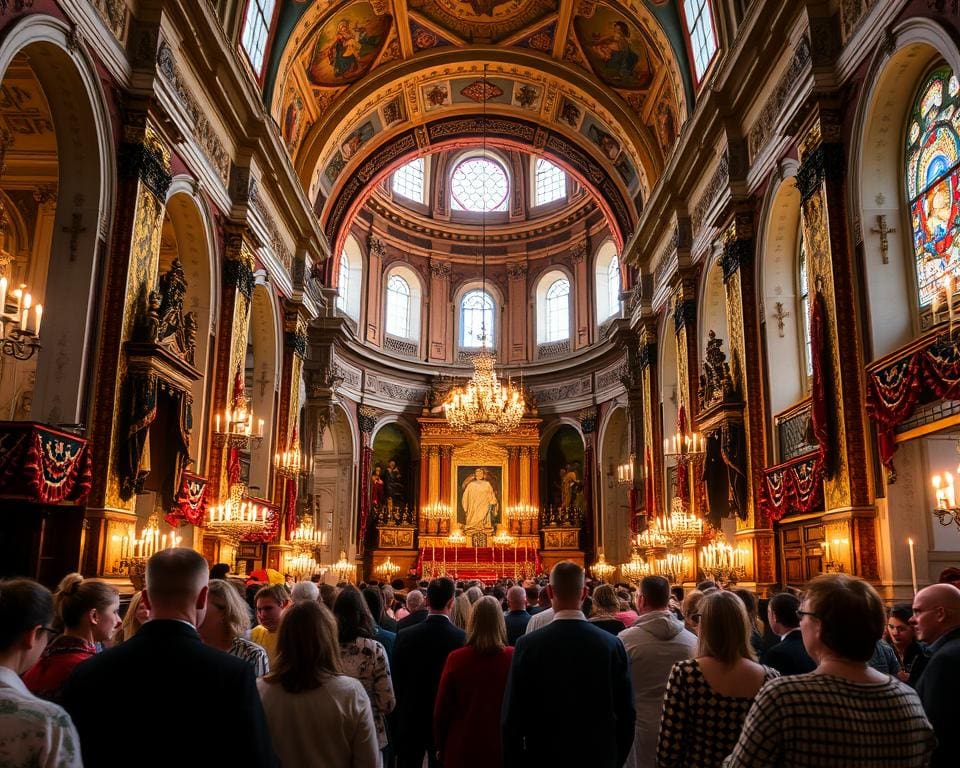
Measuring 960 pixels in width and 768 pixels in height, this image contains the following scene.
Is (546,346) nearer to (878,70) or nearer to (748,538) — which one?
(748,538)

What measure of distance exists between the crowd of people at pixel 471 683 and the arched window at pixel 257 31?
12.8 metres

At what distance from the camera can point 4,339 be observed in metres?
7.56

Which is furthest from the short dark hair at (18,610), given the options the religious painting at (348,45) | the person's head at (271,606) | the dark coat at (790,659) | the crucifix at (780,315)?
the religious painting at (348,45)

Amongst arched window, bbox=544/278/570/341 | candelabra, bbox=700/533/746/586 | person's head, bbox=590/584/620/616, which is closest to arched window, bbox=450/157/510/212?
arched window, bbox=544/278/570/341

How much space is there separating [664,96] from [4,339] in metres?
15.4

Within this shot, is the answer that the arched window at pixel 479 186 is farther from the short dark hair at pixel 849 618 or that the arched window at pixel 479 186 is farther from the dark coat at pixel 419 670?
the short dark hair at pixel 849 618

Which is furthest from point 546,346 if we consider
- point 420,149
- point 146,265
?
point 146,265

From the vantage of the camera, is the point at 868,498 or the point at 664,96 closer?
the point at 868,498

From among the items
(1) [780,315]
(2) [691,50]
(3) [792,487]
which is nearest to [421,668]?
(3) [792,487]

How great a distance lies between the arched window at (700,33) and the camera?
15453 millimetres

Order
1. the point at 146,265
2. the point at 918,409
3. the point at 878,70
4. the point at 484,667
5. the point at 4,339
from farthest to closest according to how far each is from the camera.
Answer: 1. the point at 146,265
2. the point at 878,70
3. the point at 918,409
4. the point at 4,339
5. the point at 484,667

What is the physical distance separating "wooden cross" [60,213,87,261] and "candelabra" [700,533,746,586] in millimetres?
10052

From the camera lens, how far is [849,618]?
8.48 feet

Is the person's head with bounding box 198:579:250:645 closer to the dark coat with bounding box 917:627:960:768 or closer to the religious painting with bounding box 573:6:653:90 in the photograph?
the dark coat with bounding box 917:627:960:768
